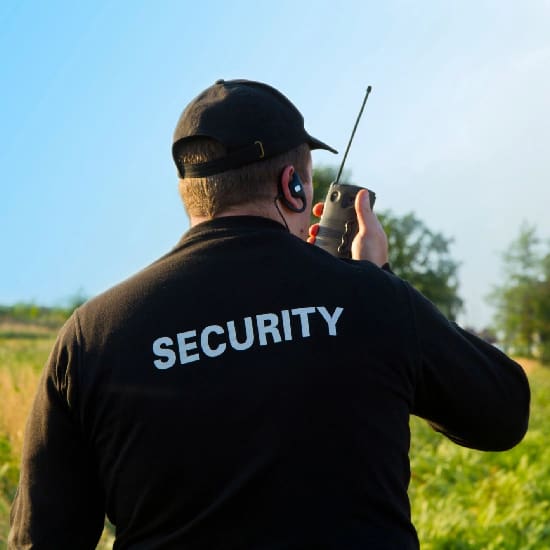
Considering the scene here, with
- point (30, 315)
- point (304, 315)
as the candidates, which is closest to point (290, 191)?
point (304, 315)

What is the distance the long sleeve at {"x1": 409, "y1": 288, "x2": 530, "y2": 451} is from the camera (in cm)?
223

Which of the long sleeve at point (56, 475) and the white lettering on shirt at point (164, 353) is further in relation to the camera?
the long sleeve at point (56, 475)

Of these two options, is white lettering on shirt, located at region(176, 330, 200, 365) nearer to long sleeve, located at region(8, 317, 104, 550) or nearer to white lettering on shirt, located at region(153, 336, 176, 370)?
white lettering on shirt, located at region(153, 336, 176, 370)

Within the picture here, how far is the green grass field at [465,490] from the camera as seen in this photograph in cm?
595

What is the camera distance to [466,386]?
2297 mm

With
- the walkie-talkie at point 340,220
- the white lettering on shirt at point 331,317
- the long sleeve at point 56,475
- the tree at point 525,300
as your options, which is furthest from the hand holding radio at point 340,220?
the tree at point 525,300

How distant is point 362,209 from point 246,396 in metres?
0.80

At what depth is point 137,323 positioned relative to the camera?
2.17 meters

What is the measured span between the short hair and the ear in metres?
0.02

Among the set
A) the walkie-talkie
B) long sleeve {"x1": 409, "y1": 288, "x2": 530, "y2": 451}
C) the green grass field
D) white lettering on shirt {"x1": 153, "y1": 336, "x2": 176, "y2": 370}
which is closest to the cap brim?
the walkie-talkie

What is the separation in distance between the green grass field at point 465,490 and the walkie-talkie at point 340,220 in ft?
11.9

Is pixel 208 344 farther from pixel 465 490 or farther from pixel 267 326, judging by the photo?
pixel 465 490

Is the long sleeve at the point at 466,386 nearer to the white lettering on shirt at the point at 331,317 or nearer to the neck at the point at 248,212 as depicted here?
the white lettering on shirt at the point at 331,317

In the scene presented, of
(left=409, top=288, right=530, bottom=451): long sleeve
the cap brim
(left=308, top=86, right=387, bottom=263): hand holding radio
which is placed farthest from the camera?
(left=308, top=86, right=387, bottom=263): hand holding radio
